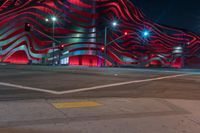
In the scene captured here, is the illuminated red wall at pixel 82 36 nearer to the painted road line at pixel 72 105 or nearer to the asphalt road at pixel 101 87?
the asphalt road at pixel 101 87

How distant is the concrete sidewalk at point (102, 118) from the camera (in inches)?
230

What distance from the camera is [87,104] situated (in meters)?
8.92

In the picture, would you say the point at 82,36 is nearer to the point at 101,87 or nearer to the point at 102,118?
the point at 101,87

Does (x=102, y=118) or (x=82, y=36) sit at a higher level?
(x=82, y=36)

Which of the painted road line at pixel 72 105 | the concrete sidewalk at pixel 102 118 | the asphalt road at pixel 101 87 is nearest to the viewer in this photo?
the concrete sidewalk at pixel 102 118

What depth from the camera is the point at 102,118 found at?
682 centimetres

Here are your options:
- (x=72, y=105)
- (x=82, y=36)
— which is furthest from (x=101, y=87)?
(x=82, y=36)

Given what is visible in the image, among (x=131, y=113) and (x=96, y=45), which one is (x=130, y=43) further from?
(x=131, y=113)

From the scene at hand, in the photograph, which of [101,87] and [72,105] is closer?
[72,105]

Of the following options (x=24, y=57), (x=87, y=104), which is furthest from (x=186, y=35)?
(x=87, y=104)

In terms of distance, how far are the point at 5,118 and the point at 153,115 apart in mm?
4040

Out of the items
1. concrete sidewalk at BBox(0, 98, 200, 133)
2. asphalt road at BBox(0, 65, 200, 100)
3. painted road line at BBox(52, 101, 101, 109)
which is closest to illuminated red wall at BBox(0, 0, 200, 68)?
asphalt road at BBox(0, 65, 200, 100)

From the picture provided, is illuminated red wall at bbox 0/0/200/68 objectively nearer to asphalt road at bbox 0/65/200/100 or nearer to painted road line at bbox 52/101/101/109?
asphalt road at bbox 0/65/200/100

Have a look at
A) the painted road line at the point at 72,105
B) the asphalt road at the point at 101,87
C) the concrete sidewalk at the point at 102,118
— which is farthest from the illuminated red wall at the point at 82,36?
the concrete sidewalk at the point at 102,118
